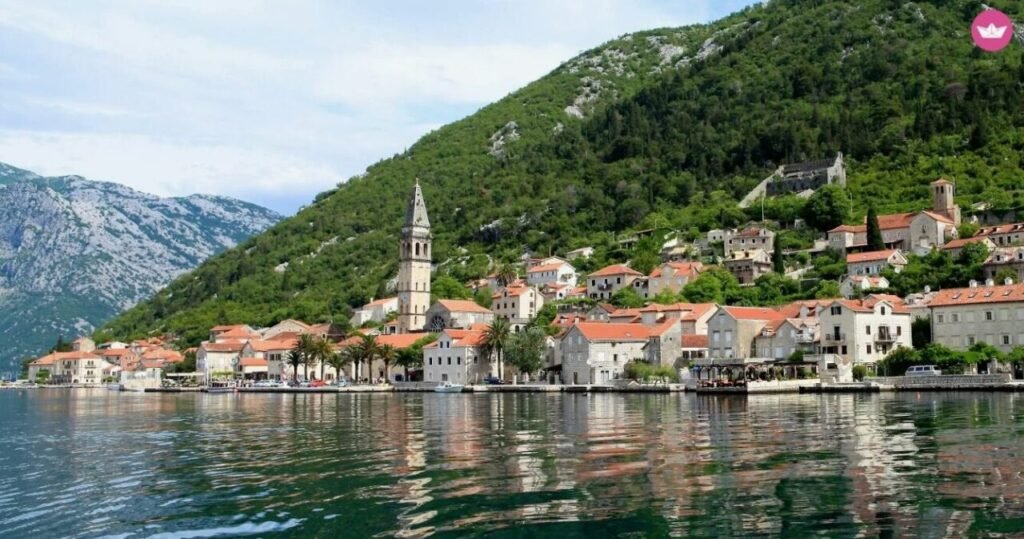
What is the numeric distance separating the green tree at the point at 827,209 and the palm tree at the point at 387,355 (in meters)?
50.3

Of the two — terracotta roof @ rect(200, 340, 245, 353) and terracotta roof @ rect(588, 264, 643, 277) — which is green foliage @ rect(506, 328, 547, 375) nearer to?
terracotta roof @ rect(588, 264, 643, 277)

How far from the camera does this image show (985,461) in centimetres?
2459

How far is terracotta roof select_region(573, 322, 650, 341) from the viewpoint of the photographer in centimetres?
8275

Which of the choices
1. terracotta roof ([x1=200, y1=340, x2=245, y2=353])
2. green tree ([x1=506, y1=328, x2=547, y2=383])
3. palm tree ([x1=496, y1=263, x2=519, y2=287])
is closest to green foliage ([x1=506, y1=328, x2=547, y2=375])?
green tree ([x1=506, y1=328, x2=547, y2=383])

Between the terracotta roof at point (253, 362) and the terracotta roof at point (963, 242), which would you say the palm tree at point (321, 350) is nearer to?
the terracotta roof at point (253, 362)

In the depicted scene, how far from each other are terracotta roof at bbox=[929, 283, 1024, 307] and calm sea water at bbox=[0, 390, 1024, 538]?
28.9 m

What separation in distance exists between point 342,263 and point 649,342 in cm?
11342

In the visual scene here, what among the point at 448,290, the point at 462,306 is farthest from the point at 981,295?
the point at 448,290

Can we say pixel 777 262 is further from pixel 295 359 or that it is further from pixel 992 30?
pixel 992 30

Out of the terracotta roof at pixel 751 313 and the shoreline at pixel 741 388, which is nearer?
the shoreline at pixel 741 388

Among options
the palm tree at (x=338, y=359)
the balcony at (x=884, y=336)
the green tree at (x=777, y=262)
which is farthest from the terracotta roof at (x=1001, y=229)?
the palm tree at (x=338, y=359)

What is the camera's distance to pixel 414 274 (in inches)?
4820

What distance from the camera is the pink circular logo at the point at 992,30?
16000 cm

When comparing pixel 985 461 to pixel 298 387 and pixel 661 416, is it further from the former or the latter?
pixel 298 387
